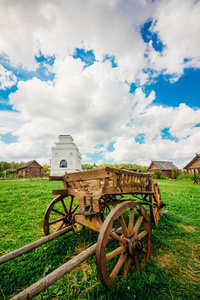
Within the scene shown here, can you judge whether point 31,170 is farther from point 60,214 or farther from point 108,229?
point 108,229

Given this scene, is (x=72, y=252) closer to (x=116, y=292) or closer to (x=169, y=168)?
(x=116, y=292)

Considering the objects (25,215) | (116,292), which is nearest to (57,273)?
(116,292)

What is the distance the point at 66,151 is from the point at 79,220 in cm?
2773

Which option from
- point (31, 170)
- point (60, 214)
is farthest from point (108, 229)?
point (31, 170)

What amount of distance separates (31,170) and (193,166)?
4058 cm

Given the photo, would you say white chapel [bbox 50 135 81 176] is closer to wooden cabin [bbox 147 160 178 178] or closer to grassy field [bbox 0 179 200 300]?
wooden cabin [bbox 147 160 178 178]

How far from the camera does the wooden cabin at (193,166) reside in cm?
3440

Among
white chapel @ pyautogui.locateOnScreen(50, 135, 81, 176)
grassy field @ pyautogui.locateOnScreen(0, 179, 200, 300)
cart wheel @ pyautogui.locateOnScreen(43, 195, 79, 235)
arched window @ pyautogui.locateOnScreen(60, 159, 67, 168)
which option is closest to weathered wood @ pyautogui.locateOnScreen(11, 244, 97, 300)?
grassy field @ pyautogui.locateOnScreen(0, 179, 200, 300)

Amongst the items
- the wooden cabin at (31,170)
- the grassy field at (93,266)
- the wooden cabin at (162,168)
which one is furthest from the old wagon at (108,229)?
the wooden cabin at (162,168)

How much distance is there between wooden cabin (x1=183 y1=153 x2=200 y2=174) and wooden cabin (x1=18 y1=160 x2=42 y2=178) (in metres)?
38.8

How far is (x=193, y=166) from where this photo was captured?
35875 millimetres

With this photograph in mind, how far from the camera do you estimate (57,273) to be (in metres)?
1.86

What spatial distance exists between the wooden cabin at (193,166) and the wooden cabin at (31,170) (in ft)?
127

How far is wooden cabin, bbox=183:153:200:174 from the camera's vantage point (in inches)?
1354
